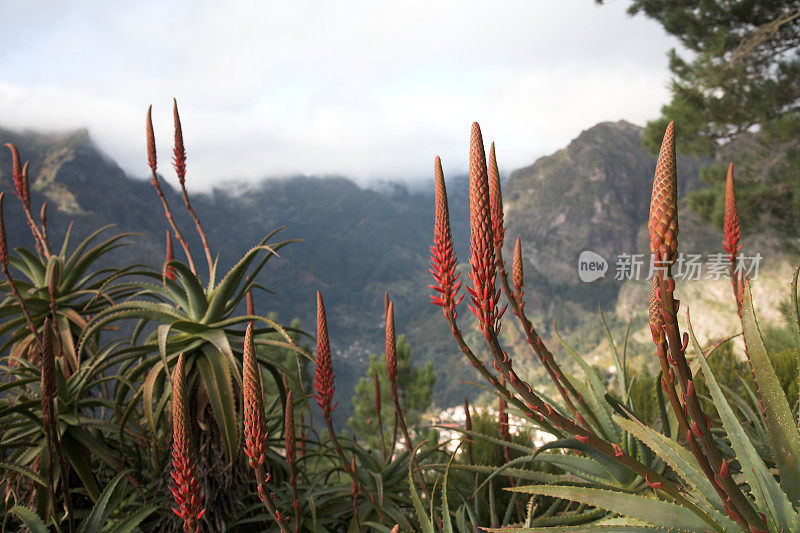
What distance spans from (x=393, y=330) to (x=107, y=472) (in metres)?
2.40

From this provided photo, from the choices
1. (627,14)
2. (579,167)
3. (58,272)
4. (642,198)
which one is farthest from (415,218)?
(58,272)

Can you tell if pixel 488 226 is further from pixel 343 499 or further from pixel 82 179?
pixel 82 179

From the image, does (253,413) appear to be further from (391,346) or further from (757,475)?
(757,475)

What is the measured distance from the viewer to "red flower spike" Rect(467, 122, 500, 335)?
0.91 metres

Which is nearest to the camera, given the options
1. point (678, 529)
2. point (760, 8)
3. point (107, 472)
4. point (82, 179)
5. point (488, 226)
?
point (488, 226)

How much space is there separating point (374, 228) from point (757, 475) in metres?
165

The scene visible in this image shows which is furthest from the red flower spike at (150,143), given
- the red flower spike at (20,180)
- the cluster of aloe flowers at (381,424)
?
the red flower spike at (20,180)

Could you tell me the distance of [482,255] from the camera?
0.92 meters

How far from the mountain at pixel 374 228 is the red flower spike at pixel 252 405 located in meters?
74.6

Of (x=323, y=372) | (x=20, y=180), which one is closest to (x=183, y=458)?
(x=323, y=372)

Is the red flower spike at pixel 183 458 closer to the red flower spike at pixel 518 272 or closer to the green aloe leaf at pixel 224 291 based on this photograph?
the red flower spike at pixel 518 272

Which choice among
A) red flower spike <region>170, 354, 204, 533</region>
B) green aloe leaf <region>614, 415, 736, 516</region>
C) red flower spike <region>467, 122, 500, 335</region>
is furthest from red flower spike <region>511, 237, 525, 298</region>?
red flower spike <region>170, 354, 204, 533</region>

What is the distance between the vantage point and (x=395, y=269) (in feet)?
479

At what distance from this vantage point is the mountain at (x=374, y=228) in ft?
305
